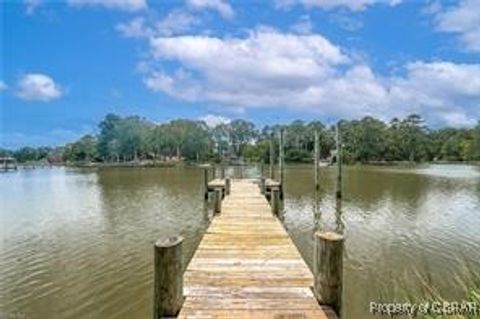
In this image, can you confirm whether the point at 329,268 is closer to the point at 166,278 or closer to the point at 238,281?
the point at 238,281

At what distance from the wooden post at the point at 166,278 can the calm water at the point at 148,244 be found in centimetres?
293

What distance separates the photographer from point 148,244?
14.8m

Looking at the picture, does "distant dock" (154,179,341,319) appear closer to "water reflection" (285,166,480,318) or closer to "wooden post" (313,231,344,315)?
"wooden post" (313,231,344,315)

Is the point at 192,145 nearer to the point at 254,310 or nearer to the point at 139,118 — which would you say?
the point at 139,118

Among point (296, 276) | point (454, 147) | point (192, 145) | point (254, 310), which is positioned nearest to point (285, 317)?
point (254, 310)

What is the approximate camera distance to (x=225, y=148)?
110 metres

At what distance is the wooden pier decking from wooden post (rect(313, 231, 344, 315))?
0.48ft

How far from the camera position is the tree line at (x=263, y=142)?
94375 mm

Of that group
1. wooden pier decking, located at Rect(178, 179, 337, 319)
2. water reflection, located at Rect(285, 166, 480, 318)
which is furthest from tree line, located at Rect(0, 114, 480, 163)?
wooden pier decking, located at Rect(178, 179, 337, 319)

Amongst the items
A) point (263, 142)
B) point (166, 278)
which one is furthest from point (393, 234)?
point (263, 142)

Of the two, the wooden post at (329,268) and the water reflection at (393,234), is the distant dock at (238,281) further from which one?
the water reflection at (393,234)

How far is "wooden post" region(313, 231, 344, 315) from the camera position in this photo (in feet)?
18.1

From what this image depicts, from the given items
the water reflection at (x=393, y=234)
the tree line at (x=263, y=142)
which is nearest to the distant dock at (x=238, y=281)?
the water reflection at (x=393, y=234)

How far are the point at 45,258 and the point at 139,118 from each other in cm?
9915
